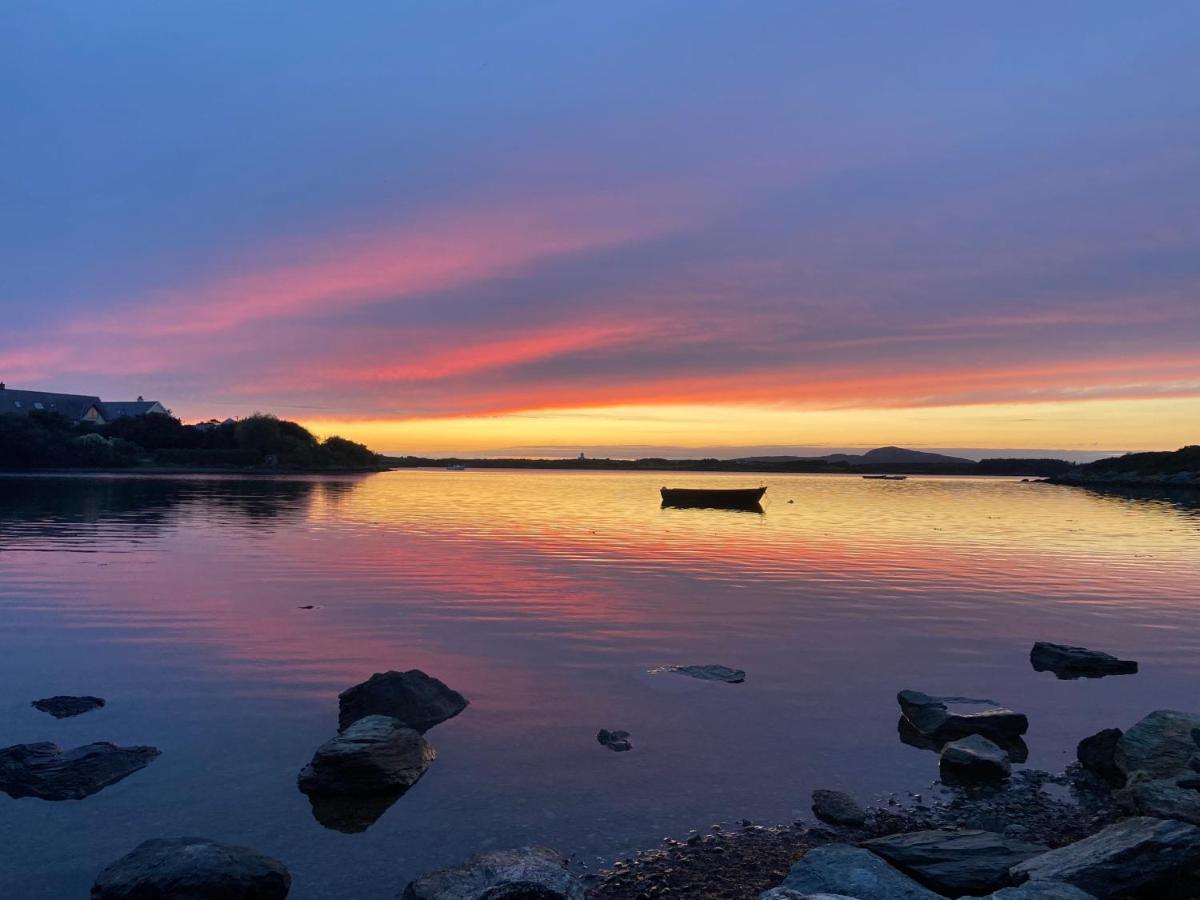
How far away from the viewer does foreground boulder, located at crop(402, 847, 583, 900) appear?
8.21 metres

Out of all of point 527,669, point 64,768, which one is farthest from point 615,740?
point 64,768

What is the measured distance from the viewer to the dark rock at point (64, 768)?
36.4ft

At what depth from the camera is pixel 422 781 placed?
12.1 meters

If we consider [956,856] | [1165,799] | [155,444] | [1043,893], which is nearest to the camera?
[1043,893]

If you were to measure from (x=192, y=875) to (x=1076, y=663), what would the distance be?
19.1 m

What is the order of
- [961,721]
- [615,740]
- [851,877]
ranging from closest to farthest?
[851,877]
[615,740]
[961,721]

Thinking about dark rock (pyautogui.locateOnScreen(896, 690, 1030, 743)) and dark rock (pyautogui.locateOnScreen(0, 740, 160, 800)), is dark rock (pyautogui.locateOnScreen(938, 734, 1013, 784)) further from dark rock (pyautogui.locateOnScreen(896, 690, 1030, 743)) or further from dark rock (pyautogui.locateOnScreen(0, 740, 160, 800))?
dark rock (pyautogui.locateOnScreen(0, 740, 160, 800))

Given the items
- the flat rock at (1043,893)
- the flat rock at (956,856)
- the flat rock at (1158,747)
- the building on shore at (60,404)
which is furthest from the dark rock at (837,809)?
the building on shore at (60,404)

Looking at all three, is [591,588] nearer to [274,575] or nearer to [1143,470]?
[274,575]

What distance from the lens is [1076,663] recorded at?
18.8 meters

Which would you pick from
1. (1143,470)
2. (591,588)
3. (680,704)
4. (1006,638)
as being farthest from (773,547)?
(1143,470)

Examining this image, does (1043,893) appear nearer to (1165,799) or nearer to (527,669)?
(1165,799)

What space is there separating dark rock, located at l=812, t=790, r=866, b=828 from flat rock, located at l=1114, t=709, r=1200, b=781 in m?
4.21

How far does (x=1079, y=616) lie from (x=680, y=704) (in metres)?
18.4
